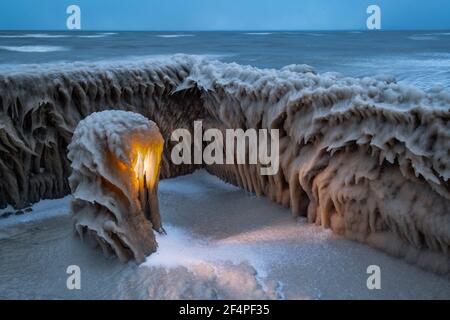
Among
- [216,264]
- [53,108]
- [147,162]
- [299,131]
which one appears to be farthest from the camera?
[53,108]

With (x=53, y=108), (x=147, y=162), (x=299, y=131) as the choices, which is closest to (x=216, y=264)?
(x=147, y=162)

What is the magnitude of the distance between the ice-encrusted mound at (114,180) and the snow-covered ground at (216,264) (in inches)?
5.8

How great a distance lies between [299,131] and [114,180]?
4.98 ft

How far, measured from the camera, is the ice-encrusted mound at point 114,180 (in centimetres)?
328

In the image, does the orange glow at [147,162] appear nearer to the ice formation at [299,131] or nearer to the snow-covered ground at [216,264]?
the snow-covered ground at [216,264]

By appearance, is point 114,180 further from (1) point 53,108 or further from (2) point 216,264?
(1) point 53,108

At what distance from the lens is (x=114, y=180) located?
3295 mm

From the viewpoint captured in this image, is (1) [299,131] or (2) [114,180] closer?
(2) [114,180]

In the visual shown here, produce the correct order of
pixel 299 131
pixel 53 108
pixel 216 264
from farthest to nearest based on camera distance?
pixel 53 108, pixel 299 131, pixel 216 264

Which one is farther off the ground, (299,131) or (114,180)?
(299,131)

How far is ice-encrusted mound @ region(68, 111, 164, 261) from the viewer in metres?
3.28

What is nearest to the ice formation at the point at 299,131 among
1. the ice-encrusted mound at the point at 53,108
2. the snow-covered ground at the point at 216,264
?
the ice-encrusted mound at the point at 53,108

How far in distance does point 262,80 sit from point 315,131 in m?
0.84
